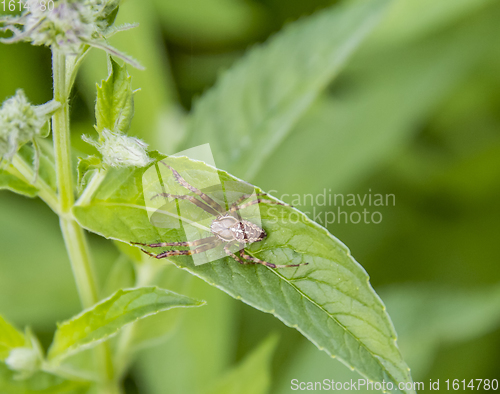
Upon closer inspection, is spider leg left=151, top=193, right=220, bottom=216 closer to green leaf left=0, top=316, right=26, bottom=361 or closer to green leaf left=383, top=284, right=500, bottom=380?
green leaf left=0, top=316, right=26, bottom=361

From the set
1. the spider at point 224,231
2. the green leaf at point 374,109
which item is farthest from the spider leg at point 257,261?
the green leaf at point 374,109

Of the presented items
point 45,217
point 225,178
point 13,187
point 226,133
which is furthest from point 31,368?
point 45,217

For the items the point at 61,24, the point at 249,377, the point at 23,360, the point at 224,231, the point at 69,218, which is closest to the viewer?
the point at 61,24

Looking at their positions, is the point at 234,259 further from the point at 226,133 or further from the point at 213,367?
the point at 213,367

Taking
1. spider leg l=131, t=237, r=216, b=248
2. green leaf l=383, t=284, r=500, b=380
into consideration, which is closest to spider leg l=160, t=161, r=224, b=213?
spider leg l=131, t=237, r=216, b=248

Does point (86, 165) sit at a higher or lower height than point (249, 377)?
higher

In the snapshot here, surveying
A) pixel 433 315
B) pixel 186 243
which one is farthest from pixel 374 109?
pixel 186 243

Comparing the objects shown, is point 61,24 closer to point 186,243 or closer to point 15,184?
point 15,184

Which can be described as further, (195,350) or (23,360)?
(195,350)
